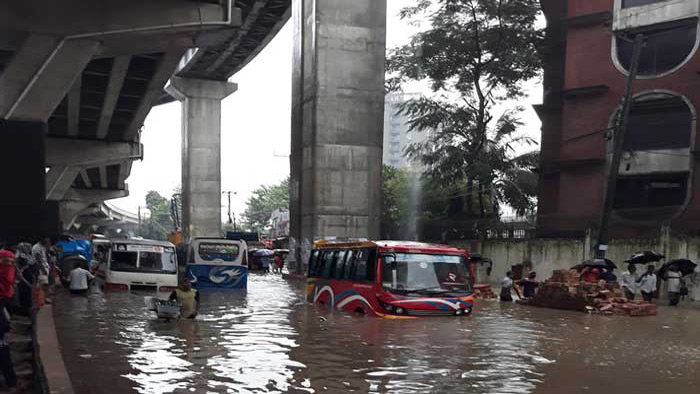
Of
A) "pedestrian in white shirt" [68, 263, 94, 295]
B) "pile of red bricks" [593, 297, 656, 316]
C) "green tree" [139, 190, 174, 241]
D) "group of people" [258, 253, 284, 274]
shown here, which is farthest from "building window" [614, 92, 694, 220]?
"green tree" [139, 190, 174, 241]

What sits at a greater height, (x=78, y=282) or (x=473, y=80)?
(x=473, y=80)

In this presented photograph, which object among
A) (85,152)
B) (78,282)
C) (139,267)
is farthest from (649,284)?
(85,152)

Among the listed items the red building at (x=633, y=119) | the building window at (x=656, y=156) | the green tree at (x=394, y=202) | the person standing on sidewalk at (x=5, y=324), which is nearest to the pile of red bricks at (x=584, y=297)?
the red building at (x=633, y=119)

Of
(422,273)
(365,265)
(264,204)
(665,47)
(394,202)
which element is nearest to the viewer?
(422,273)

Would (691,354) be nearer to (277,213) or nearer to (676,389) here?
(676,389)

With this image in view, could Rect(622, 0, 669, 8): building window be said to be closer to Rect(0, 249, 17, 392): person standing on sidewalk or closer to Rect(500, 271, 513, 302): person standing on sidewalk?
Rect(500, 271, 513, 302): person standing on sidewalk

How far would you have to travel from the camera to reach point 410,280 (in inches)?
697

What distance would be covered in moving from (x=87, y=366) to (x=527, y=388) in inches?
243

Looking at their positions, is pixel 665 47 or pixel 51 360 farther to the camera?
pixel 665 47

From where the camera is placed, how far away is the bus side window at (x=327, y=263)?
21.4 m

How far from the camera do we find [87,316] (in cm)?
1802

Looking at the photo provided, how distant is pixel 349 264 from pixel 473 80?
28219mm

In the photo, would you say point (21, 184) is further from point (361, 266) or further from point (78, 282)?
point (361, 266)

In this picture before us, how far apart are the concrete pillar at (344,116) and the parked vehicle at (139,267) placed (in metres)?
11.9
